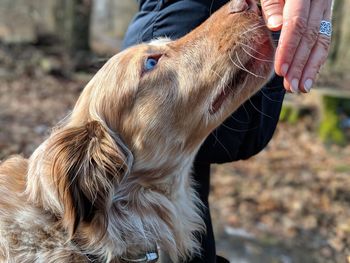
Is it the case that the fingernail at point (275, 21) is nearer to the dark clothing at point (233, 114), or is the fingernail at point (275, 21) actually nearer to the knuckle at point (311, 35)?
the knuckle at point (311, 35)

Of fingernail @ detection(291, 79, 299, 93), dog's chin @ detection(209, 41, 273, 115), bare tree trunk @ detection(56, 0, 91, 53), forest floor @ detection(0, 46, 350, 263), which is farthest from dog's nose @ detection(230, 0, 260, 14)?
bare tree trunk @ detection(56, 0, 91, 53)

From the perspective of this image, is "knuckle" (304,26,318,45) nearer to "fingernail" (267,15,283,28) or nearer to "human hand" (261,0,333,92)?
"human hand" (261,0,333,92)

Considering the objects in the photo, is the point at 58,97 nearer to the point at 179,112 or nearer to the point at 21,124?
the point at 21,124

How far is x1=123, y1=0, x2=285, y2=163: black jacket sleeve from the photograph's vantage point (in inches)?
124

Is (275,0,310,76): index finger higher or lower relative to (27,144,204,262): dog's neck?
higher

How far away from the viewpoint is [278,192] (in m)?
6.56

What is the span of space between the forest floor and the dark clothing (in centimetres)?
130

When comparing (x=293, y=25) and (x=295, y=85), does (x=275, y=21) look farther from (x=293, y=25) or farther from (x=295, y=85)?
(x=295, y=85)

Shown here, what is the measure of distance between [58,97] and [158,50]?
7.74 metres

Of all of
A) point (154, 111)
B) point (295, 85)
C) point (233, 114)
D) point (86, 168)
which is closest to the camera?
point (295, 85)

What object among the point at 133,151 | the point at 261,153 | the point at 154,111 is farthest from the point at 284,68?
the point at 261,153

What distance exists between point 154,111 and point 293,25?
3.32 ft

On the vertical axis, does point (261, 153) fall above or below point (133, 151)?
below

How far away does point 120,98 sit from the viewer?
9.75ft
